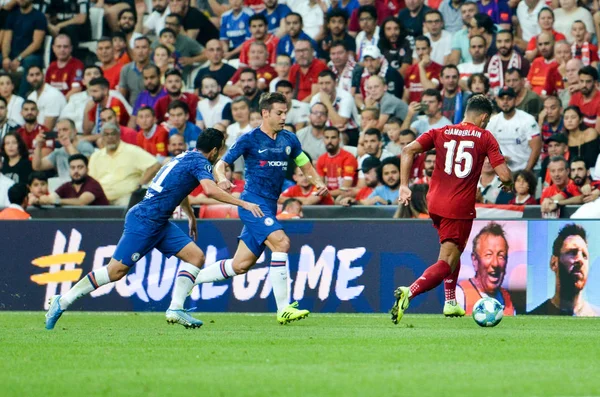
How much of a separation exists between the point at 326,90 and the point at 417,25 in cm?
223

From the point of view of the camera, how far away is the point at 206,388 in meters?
7.67

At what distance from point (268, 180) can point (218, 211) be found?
476 cm

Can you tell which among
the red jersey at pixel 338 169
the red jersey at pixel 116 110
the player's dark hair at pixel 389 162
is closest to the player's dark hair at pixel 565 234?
the player's dark hair at pixel 389 162

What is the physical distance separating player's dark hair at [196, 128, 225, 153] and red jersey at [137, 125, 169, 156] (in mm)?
7827

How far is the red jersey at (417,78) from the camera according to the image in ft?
65.1

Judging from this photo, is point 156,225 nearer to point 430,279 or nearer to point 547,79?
point 430,279

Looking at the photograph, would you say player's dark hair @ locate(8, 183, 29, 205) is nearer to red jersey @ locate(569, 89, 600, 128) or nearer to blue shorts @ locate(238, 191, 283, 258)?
blue shorts @ locate(238, 191, 283, 258)

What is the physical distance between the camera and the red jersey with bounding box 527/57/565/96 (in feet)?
62.2

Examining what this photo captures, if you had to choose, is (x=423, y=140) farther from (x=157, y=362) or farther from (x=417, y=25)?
(x=417, y=25)

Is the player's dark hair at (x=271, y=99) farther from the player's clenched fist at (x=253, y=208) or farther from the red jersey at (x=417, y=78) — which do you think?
the red jersey at (x=417, y=78)

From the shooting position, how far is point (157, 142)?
66.3 ft

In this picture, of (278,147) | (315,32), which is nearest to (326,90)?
(315,32)

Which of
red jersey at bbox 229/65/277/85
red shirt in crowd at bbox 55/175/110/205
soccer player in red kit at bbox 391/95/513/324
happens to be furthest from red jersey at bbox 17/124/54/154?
soccer player in red kit at bbox 391/95/513/324

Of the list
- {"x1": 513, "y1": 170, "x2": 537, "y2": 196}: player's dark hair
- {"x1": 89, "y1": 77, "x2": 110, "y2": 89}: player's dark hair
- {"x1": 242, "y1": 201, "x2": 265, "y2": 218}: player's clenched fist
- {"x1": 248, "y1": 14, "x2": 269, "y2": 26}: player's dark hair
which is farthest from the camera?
{"x1": 248, "y1": 14, "x2": 269, "y2": 26}: player's dark hair
